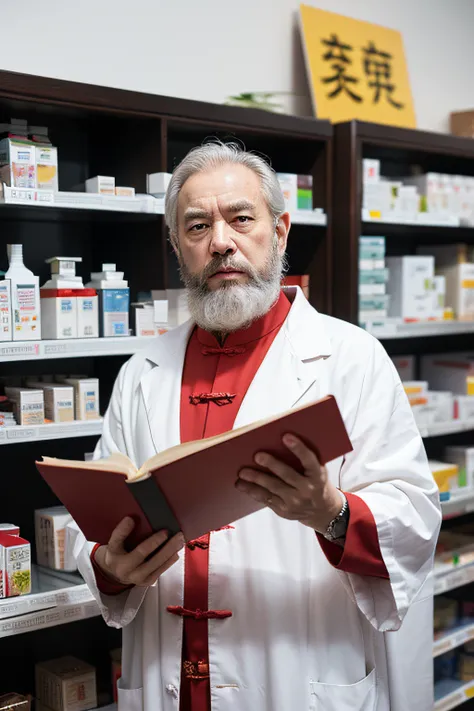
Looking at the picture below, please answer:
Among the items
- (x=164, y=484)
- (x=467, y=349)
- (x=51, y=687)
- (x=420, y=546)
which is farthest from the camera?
(x=467, y=349)

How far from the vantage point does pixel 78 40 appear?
→ 10.8ft

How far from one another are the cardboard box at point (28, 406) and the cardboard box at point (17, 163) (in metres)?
0.65

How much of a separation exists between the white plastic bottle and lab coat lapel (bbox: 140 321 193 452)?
551 mm

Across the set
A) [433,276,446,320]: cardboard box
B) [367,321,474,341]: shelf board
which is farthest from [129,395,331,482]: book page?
[433,276,446,320]: cardboard box

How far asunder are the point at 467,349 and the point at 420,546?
3022mm

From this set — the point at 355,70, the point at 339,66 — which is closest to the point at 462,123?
the point at 355,70

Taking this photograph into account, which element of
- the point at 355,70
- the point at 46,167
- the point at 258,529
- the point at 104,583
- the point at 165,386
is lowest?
the point at 104,583

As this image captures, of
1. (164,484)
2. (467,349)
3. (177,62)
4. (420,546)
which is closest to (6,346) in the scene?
(164,484)

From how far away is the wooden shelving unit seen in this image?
8.99 ft

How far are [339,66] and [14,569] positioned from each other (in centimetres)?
280

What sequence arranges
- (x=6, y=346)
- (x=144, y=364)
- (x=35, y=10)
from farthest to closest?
(x=35, y=10) < (x=6, y=346) < (x=144, y=364)

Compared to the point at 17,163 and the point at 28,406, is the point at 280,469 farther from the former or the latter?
the point at 17,163

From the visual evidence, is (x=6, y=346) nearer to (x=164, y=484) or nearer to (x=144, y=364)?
(x=144, y=364)

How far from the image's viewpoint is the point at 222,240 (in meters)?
2.01
